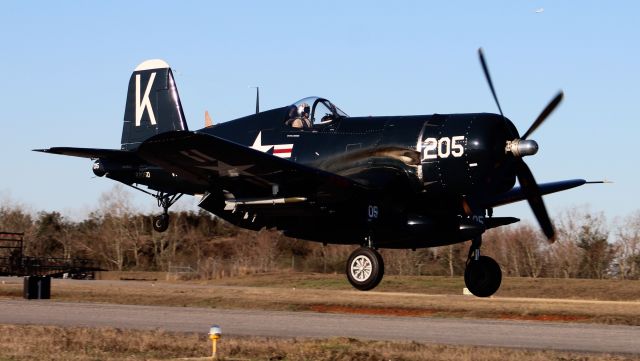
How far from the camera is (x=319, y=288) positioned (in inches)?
2004

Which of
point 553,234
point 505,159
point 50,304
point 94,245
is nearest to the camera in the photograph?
point 505,159

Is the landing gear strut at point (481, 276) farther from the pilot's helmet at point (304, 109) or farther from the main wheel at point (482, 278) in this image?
the pilot's helmet at point (304, 109)

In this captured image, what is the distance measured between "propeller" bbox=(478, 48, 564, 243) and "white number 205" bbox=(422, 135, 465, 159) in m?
0.99

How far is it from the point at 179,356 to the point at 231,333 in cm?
590

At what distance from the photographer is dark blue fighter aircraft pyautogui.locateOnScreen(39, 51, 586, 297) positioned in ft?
67.3

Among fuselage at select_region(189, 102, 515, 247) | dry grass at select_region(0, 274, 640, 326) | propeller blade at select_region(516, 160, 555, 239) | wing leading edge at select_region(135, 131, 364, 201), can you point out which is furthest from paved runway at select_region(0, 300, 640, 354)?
wing leading edge at select_region(135, 131, 364, 201)

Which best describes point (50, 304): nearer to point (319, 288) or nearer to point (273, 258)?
point (319, 288)

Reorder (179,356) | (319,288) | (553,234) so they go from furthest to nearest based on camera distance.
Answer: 1. (319,288)
2. (553,234)
3. (179,356)

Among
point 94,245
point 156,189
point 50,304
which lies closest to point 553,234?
point 156,189

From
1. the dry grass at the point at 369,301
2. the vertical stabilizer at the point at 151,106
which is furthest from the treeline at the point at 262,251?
the vertical stabilizer at the point at 151,106

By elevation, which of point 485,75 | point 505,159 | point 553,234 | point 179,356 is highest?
point 485,75

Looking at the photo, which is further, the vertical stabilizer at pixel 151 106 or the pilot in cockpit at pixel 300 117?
the vertical stabilizer at pixel 151 106

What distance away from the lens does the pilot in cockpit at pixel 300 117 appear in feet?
74.1

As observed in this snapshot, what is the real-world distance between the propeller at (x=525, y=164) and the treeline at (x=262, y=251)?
120 ft
